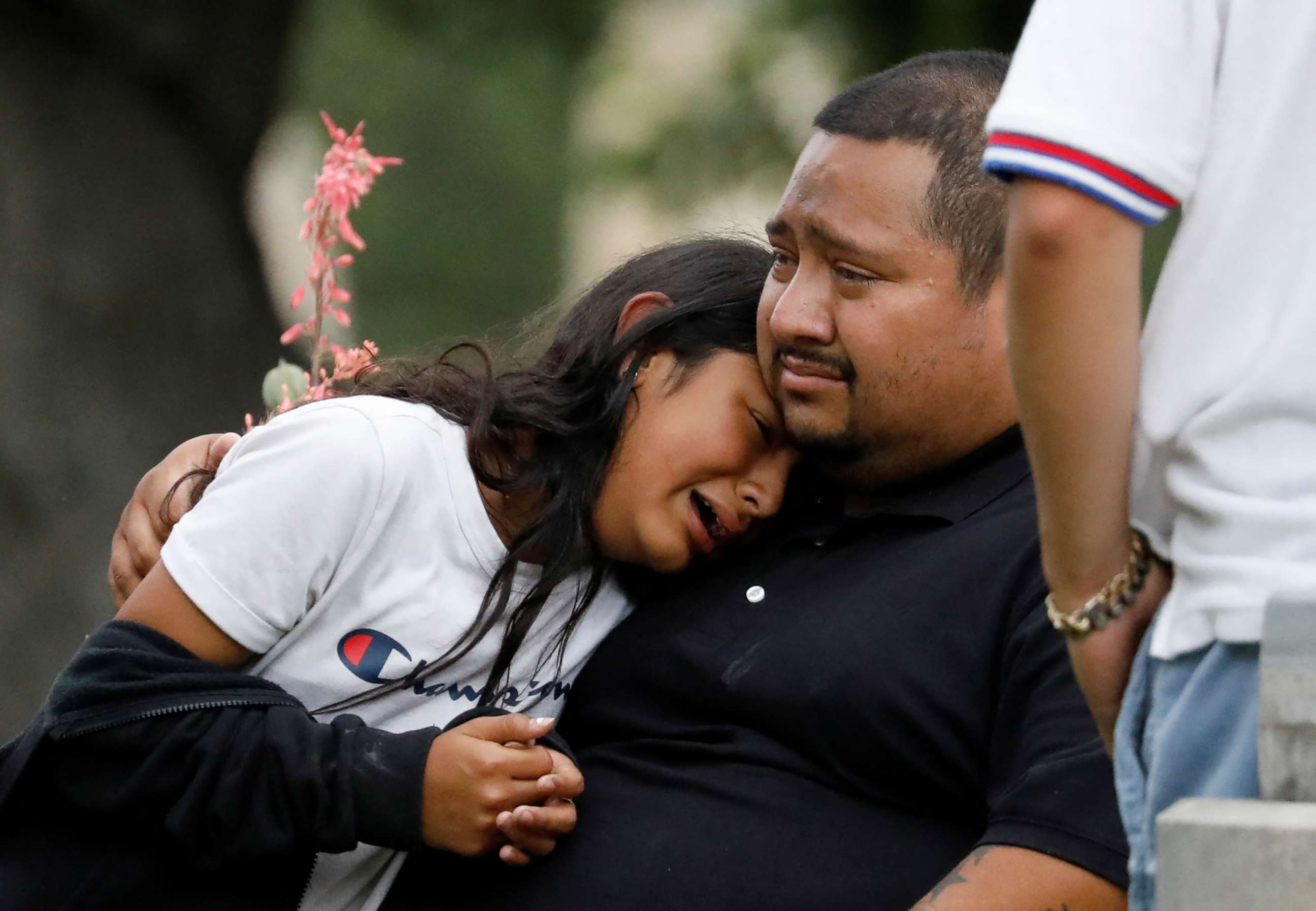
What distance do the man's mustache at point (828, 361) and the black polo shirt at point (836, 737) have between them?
200mm

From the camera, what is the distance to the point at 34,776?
1890 mm

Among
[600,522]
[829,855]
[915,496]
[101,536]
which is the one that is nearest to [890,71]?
[915,496]

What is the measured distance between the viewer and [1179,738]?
1.14m

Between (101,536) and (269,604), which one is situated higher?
(269,604)

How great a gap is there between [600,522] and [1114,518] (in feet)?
3.37

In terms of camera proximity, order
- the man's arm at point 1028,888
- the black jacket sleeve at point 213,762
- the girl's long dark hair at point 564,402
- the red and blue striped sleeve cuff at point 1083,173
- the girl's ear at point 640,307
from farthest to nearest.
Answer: the girl's ear at point 640,307, the girl's long dark hair at point 564,402, the black jacket sleeve at point 213,762, the man's arm at point 1028,888, the red and blue striped sleeve cuff at point 1083,173

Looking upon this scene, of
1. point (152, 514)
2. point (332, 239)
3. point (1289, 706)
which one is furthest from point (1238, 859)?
point (332, 239)

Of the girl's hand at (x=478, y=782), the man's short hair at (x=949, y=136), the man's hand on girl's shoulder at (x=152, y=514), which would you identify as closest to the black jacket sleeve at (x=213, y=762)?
the girl's hand at (x=478, y=782)

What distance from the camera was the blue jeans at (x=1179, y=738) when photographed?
1.11 m

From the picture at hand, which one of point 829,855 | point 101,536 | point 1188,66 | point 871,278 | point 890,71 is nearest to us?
point 1188,66

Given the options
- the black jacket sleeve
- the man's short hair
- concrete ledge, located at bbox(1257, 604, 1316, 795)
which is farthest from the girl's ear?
concrete ledge, located at bbox(1257, 604, 1316, 795)

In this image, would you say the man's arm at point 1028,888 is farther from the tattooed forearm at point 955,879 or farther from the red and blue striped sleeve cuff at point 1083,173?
the red and blue striped sleeve cuff at point 1083,173

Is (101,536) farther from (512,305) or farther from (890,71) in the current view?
(890,71)

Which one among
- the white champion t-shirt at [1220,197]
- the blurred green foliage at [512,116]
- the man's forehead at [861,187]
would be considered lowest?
the blurred green foliage at [512,116]
